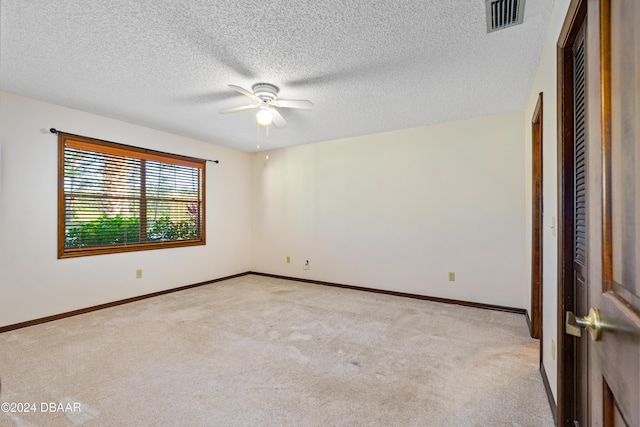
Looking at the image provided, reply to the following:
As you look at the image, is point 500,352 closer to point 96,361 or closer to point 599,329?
point 599,329

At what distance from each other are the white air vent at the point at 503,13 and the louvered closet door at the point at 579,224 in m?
0.54

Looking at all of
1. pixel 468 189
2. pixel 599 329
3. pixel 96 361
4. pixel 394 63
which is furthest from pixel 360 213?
pixel 599 329

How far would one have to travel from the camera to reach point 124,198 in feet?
13.1

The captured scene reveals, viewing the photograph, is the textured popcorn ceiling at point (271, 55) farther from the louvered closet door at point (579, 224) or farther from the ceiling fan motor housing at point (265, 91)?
the louvered closet door at point (579, 224)

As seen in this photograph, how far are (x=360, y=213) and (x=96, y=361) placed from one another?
3.40 metres

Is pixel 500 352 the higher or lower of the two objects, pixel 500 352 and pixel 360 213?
the lower

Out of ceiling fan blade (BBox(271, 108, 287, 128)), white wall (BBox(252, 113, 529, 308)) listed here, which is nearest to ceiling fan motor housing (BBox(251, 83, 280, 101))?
ceiling fan blade (BBox(271, 108, 287, 128))

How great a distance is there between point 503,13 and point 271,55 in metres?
1.51

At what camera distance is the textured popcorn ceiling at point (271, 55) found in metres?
1.84

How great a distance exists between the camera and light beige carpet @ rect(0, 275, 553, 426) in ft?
5.79

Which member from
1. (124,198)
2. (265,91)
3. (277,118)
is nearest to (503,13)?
(265,91)

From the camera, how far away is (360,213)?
15.2 feet

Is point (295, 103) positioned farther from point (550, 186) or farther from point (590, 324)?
point (590, 324)

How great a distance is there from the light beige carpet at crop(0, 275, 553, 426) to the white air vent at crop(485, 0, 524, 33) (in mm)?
2289
